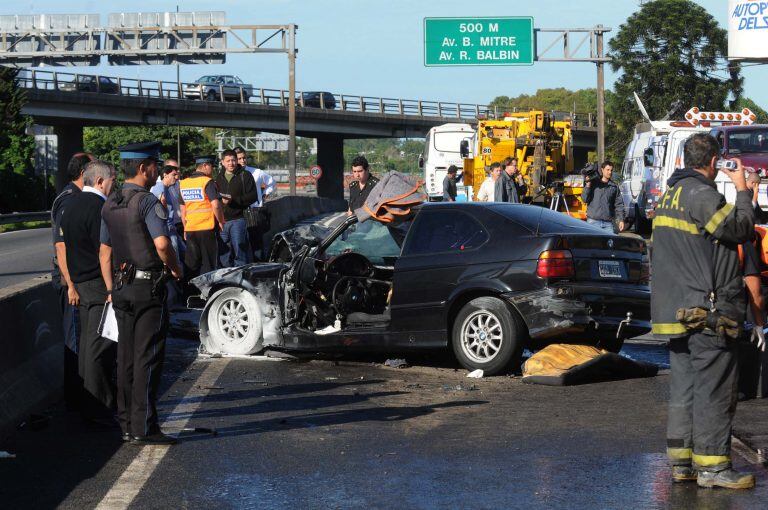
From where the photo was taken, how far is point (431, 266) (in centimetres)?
1069

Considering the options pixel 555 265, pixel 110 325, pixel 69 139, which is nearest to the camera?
pixel 110 325

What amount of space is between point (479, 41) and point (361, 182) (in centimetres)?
3055

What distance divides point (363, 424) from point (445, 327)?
7.94 ft

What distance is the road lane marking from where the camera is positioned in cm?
618

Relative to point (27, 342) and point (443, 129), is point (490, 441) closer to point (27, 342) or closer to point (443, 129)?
point (27, 342)

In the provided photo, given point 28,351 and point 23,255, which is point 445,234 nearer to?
point 28,351

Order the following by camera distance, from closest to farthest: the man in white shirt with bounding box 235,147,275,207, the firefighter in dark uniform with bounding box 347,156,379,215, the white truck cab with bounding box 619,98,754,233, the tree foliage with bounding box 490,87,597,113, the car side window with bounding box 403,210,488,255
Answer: the car side window with bounding box 403,210,488,255, the firefighter in dark uniform with bounding box 347,156,379,215, the man in white shirt with bounding box 235,147,275,207, the white truck cab with bounding box 619,98,754,233, the tree foliage with bounding box 490,87,597,113

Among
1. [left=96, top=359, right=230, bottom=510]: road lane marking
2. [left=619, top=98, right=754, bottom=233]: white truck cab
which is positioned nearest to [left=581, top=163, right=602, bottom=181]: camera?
[left=96, top=359, right=230, bottom=510]: road lane marking

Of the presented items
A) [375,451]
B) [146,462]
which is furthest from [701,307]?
[146,462]

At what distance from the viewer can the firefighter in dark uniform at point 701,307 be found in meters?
6.27

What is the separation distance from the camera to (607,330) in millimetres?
10094

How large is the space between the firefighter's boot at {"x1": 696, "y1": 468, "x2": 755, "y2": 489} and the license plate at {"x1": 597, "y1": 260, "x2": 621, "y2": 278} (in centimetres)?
408

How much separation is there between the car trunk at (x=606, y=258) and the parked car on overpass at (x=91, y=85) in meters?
57.3

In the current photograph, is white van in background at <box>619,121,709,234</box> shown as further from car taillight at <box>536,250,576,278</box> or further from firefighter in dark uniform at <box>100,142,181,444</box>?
firefighter in dark uniform at <box>100,142,181,444</box>
